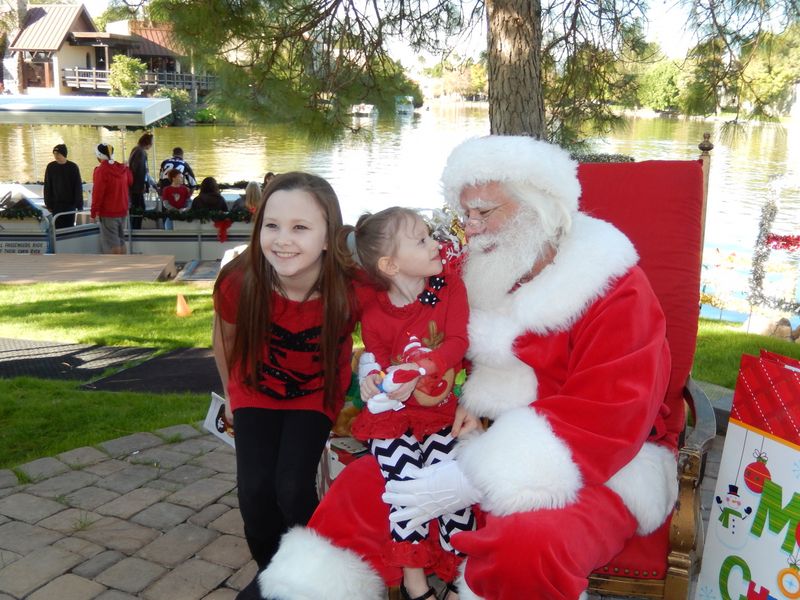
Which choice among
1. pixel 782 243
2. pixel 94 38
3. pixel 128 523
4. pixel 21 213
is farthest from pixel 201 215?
pixel 94 38

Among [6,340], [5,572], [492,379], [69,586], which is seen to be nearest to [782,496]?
[492,379]

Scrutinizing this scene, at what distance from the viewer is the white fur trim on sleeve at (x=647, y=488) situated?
193 cm

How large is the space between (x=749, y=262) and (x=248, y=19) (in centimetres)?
665

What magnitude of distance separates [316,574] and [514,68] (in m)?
3.26

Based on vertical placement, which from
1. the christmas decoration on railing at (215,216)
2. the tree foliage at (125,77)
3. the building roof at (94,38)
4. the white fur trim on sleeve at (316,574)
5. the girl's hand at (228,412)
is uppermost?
the building roof at (94,38)

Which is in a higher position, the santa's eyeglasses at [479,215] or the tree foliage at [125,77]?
the tree foliage at [125,77]

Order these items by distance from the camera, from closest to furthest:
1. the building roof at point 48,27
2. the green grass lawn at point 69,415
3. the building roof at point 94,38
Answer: the green grass lawn at point 69,415, the building roof at point 94,38, the building roof at point 48,27

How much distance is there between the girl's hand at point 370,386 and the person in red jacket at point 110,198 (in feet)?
27.2

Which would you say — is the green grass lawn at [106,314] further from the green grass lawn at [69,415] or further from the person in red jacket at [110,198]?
the person in red jacket at [110,198]

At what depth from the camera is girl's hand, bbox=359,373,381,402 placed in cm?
217

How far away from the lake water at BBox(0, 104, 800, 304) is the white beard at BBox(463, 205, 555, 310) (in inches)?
293

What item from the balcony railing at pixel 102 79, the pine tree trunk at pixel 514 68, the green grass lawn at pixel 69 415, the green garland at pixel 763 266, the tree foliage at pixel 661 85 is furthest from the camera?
the balcony railing at pixel 102 79

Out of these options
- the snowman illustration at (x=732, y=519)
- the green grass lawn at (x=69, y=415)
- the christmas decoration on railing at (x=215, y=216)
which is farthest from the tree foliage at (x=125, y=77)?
the snowman illustration at (x=732, y=519)

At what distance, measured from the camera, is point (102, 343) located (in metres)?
5.83
